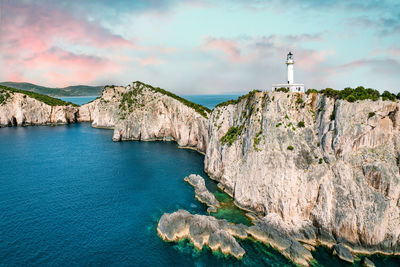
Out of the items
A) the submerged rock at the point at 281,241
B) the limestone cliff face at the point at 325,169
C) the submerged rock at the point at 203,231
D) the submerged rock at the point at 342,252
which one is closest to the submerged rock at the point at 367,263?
the submerged rock at the point at 342,252

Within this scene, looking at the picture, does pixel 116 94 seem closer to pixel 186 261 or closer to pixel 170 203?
pixel 170 203

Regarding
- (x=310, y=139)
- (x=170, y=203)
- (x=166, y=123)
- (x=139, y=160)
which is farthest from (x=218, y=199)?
(x=166, y=123)

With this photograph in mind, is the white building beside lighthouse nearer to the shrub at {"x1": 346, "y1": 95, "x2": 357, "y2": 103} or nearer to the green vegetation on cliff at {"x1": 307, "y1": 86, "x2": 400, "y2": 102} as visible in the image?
the green vegetation on cliff at {"x1": 307, "y1": 86, "x2": 400, "y2": 102}

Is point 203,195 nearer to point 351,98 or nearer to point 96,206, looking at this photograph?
point 96,206

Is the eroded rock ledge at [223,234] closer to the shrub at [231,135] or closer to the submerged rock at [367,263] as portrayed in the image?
the submerged rock at [367,263]

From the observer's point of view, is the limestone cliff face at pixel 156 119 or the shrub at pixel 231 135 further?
the limestone cliff face at pixel 156 119

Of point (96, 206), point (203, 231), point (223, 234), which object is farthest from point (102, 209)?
point (223, 234)
